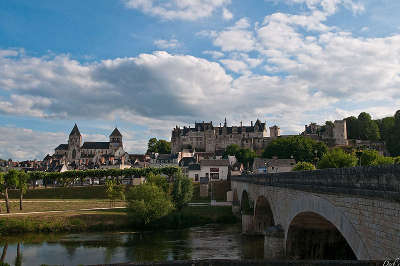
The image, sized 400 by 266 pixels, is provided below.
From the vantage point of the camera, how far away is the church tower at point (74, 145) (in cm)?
14188

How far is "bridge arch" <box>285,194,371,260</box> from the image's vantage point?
29.8 ft

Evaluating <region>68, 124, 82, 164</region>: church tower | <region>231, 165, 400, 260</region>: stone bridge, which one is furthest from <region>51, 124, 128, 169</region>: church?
<region>231, 165, 400, 260</region>: stone bridge

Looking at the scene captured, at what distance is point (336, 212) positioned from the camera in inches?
408

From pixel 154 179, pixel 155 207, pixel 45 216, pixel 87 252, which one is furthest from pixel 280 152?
pixel 87 252

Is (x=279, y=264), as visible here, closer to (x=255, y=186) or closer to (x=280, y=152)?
(x=255, y=186)

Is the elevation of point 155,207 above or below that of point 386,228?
below

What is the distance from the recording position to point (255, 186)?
28312 mm

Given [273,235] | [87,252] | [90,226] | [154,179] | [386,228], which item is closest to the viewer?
[386,228]

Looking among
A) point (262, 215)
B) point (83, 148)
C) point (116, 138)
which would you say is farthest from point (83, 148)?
point (262, 215)

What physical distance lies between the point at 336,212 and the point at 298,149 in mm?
75843

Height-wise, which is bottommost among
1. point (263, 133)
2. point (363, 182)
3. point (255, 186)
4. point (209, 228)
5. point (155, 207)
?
point (209, 228)

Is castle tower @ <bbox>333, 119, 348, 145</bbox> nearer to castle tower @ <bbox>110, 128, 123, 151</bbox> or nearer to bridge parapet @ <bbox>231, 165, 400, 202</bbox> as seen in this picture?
castle tower @ <bbox>110, 128, 123, 151</bbox>

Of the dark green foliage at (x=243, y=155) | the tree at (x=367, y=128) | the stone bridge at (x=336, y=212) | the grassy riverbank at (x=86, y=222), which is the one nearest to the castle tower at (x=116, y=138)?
the dark green foliage at (x=243, y=155)

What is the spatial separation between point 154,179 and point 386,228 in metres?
38.0
